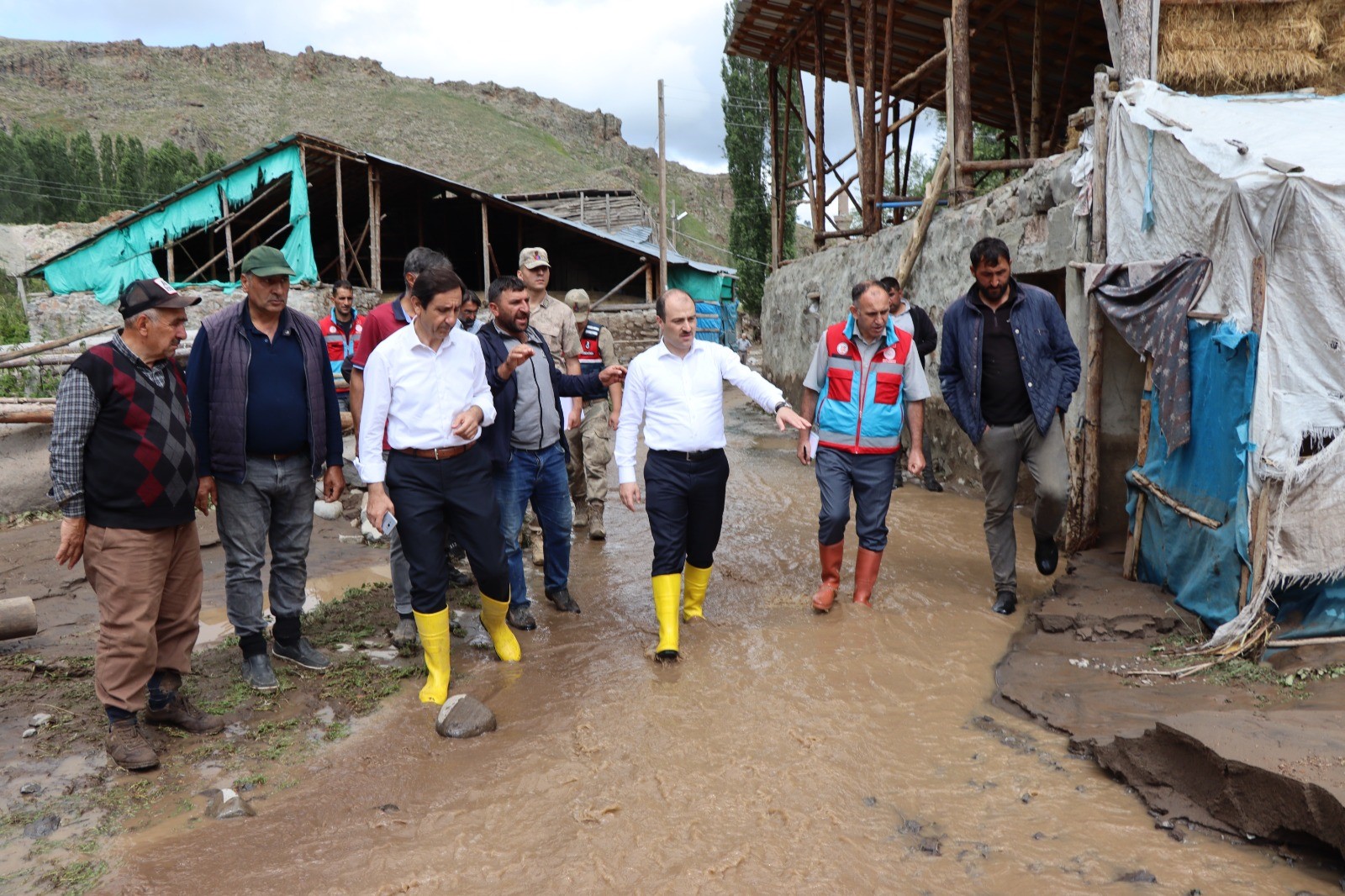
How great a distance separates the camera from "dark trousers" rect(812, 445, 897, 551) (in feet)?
16.6

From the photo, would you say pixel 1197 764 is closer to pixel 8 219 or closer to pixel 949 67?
pixel 949 67

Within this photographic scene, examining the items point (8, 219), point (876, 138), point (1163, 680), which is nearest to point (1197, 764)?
point (1163, 680)

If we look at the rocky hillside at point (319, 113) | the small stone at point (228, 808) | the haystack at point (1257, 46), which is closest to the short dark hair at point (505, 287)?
the small stone at point (228, 808)

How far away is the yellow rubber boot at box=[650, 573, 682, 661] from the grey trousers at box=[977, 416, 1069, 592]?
6.55 feet

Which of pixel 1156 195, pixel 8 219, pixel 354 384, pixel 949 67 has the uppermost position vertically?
pixel 8 219

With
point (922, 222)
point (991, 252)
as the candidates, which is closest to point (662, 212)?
point (922, 222)

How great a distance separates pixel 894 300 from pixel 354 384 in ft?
13.8

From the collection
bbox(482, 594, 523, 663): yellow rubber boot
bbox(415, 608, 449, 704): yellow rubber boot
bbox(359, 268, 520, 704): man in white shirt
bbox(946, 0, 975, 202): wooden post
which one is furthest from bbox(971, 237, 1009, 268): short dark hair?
→ bbox(946, 0, 975, 202): wooden post

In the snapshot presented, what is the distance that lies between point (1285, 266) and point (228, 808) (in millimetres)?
4977

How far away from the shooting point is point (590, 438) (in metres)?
7.01

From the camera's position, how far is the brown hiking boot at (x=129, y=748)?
3.38 meters

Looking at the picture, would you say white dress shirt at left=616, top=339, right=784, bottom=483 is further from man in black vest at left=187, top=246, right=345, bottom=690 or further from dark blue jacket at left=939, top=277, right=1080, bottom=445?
man in black vest at left=187, top=246, right=345, bottom=690

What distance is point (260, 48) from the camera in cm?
7656

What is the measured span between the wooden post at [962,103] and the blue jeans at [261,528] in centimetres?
702
